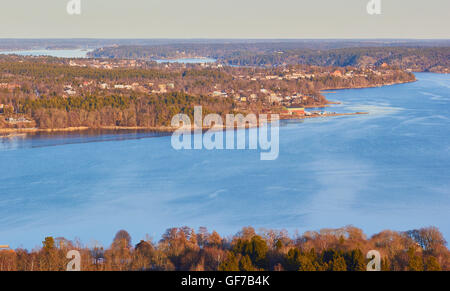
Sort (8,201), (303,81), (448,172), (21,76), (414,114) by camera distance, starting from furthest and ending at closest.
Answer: (303,81)
(21,76)
(414,114)
(448,172)
(8,201)

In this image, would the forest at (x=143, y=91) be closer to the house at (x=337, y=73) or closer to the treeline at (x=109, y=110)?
the treeline at (x=109, y=110)

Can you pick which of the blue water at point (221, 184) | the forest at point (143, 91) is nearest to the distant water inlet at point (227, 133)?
the blue water at point (221, 184)

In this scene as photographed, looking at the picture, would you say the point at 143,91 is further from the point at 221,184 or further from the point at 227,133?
the point at 221,184

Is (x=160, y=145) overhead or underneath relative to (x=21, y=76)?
underneath

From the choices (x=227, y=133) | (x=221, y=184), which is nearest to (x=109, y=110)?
(x=227, y=133)
